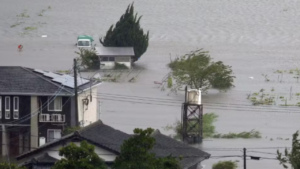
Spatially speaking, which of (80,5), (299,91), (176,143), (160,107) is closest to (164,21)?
(80,5)

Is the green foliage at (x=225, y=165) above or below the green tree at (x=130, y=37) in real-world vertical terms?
below

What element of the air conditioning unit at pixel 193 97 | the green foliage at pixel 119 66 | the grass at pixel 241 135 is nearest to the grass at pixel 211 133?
the grass at pixel 241 135

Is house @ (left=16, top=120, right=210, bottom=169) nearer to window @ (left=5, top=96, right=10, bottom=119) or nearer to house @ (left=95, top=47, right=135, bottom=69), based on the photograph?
window @ (left=5, top=96, right=10, bottom=119)

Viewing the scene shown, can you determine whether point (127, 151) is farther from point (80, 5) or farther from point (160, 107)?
point (80, 5)

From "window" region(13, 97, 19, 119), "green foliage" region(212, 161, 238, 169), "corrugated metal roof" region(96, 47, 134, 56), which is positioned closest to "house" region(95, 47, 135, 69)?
"corrugated metal roof" region(96, 47, 134, 56)

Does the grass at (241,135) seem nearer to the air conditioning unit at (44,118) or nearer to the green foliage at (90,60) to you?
the air conditioning unit at (44,118)

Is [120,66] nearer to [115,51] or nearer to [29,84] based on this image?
[115,51]
